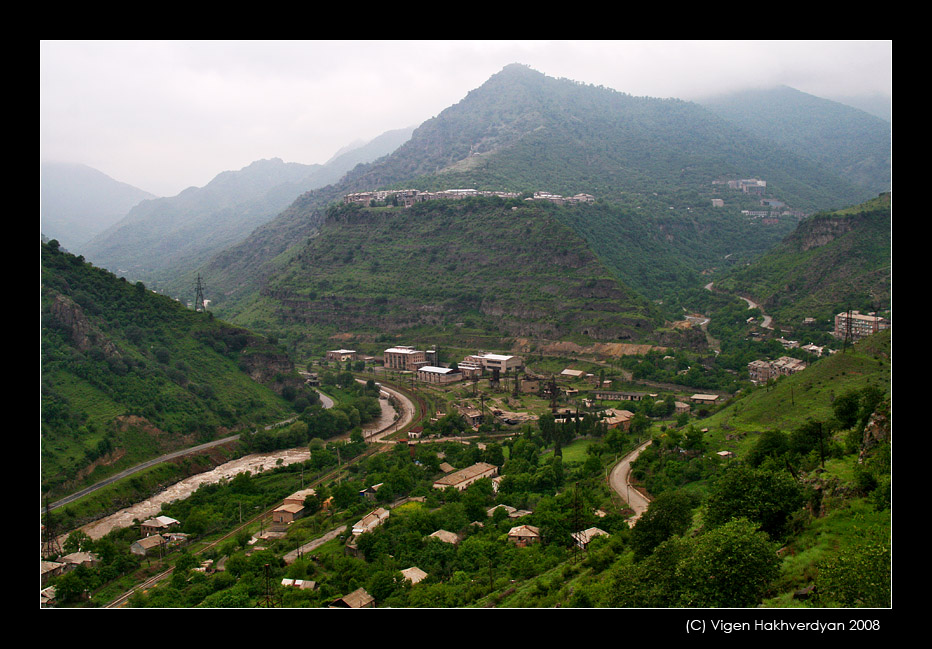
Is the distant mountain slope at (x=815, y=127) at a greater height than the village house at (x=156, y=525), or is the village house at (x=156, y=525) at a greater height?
the distant mountain slope at (x=815, y=127)

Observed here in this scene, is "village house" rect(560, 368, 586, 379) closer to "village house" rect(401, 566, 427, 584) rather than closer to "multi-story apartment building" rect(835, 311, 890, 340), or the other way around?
"multi-story apartment building" rect(835, 311, 890, 340)

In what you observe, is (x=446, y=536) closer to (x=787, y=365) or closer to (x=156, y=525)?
(x=156, y=525)

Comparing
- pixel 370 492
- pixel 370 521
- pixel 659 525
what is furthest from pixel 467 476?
pixel 659 525

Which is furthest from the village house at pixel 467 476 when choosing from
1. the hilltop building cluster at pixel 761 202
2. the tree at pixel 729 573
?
the hilltop building cluster at pixel 761 202

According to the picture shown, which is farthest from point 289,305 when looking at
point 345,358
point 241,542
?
point 241,542

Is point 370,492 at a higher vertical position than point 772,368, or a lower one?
lower

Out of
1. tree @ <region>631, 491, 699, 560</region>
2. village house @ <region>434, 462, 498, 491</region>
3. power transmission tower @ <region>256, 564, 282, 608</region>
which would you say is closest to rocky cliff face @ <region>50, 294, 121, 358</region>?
village house @ <region>434, 462, 498, 491</region>

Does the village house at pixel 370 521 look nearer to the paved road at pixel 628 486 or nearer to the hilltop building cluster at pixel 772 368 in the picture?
the paved road at pixel 628 486
